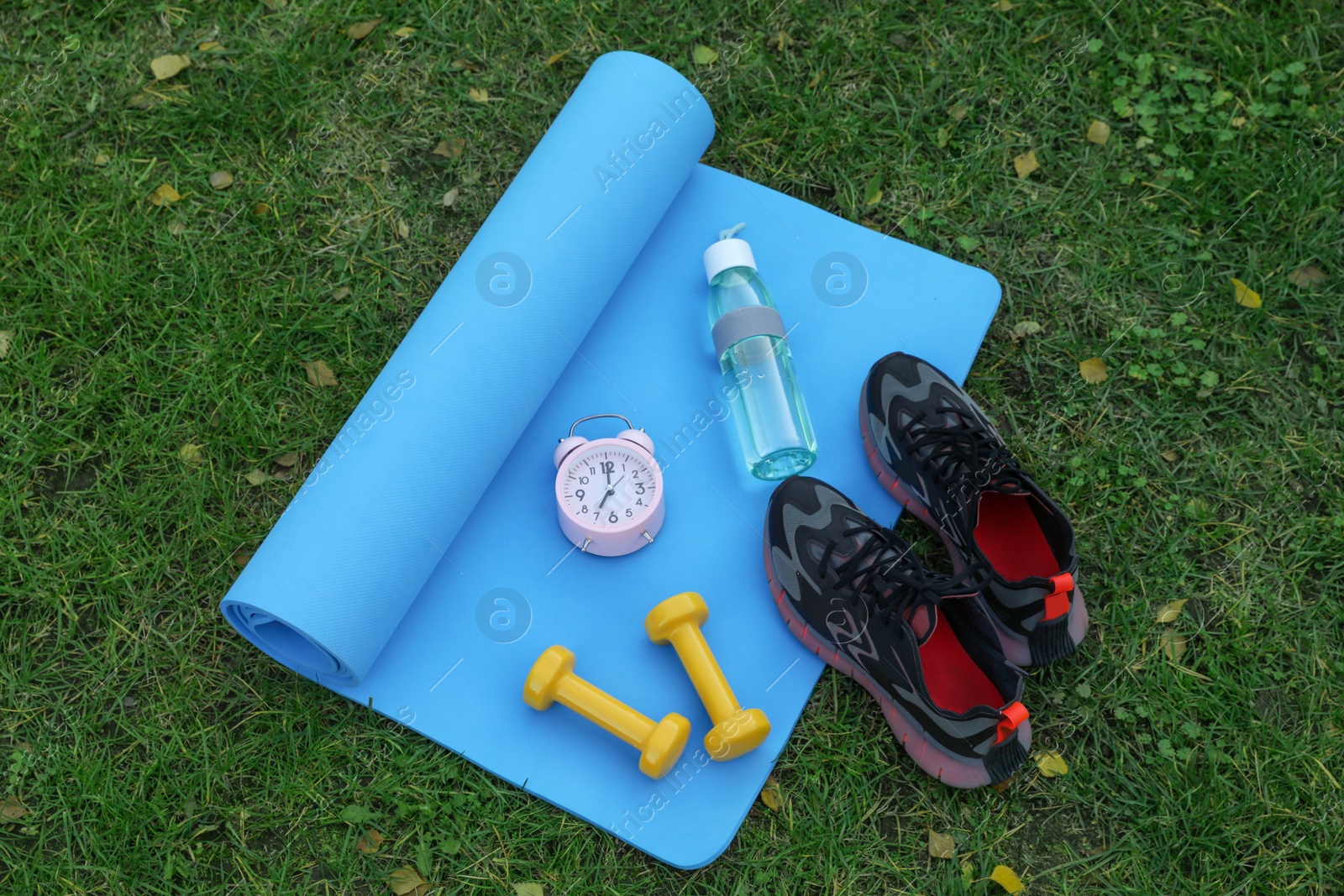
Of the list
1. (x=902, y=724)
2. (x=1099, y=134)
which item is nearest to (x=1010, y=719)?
(x=902, y=724)

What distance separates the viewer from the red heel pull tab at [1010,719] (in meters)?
2.27

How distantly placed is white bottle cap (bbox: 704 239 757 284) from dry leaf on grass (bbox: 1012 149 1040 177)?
96 cm

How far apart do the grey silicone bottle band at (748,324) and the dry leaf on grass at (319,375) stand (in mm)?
1128

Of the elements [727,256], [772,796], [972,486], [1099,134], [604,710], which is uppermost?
[1099,134]

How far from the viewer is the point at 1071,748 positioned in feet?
8.16

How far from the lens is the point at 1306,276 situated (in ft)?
9.55

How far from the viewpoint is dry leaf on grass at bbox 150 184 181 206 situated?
2.96 meters

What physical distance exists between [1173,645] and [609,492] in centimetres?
155

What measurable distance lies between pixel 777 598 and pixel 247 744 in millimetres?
1410

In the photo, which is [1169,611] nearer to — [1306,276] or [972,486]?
[972,486]

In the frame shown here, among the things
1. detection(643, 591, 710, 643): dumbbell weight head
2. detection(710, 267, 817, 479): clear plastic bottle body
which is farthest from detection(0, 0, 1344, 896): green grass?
detection(710, 267, 817, 479): clear plastic bottle body

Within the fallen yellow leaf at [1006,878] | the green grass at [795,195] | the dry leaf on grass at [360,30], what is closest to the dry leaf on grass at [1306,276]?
the green grass at [795,195]

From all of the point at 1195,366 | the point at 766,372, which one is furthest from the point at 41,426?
the point at 1195,366

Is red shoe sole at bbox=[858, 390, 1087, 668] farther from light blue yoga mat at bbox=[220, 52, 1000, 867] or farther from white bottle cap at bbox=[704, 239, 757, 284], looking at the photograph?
white bottle cap at bbox=[704, 239, 757, 284]
